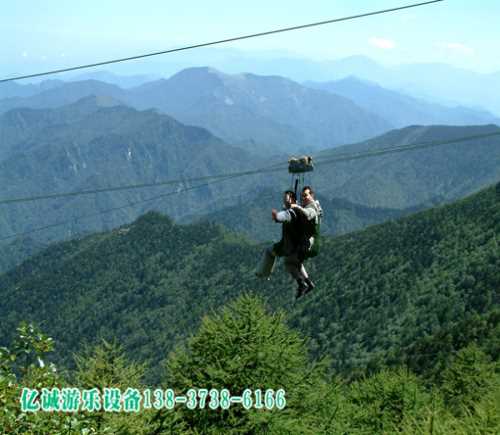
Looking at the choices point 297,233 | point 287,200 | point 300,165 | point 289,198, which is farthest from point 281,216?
point 297,233

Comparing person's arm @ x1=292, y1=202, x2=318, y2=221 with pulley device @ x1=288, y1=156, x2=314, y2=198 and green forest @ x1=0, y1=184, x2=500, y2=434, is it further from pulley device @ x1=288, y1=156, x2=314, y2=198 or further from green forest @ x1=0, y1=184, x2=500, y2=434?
green forest @ x1=0, y1=184, x2=500, y2=434

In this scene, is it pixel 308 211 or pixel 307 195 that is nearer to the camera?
pixel 308 211

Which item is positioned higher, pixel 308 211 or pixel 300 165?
pixel 300 165

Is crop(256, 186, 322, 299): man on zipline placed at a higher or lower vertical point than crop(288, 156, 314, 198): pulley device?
lower

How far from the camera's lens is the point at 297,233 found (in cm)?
1567

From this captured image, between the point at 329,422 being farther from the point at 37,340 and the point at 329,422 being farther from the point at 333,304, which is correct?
the point at 333,304

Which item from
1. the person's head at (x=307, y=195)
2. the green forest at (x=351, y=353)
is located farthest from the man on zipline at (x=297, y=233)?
the green forest at (x=351, y=353)

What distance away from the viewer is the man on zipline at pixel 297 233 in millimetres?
14742

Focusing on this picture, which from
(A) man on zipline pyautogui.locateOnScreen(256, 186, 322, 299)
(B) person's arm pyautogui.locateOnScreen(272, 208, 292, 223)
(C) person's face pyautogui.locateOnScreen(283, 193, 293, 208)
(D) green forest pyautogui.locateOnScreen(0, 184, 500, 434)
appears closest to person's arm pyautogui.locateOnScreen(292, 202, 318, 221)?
(A) man on zipline pyautogui.locateOnScreen(256, 186, 322, 299)

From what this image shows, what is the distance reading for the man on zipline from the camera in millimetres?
14742

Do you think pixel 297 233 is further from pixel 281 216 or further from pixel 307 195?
pixel 281 216

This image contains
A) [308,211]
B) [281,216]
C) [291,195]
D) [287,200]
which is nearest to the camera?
[281,216]

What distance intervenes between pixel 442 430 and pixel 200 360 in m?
13.7

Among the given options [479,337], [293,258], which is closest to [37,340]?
[293,258]
